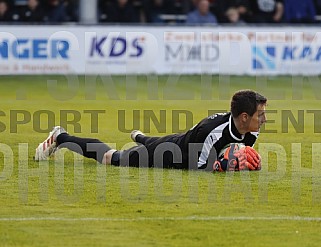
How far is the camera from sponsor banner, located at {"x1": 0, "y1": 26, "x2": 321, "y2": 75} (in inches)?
947

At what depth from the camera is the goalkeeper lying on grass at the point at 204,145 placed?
11086 millimetres

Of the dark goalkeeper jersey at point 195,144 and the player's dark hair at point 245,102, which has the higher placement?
the player's dark hair at point 245,102

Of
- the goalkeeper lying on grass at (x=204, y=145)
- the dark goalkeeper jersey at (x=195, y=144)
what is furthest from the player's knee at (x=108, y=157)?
the dark goalkeeper jersey at (x=195, y=144)

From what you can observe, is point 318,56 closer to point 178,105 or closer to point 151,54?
point 151,54

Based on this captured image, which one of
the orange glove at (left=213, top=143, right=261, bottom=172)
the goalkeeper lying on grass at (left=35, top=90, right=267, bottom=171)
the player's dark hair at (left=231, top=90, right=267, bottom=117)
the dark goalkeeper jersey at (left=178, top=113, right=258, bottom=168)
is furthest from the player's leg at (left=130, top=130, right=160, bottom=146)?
the player's dark hair at (left=231, top=90, right=267, bottom=117)

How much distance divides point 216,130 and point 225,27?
47.4 ft

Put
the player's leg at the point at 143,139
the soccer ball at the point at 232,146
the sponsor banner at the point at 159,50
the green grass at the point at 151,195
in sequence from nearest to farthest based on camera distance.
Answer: the green grass at the point at 151,195 → the soccer ball at the point at 232,146 → the player's leg at the point at 143,139 → the sponsor banner at the point at 159,50

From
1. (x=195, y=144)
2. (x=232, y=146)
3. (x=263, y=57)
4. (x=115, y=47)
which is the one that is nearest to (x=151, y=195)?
(x=195, y=144)

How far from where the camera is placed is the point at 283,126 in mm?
17031

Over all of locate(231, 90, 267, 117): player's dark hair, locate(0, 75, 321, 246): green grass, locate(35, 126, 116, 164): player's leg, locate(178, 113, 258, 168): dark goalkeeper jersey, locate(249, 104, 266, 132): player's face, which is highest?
locate(231, 90, 267, 117): player's dark hair

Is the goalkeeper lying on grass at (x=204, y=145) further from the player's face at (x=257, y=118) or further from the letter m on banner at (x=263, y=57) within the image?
the letter m on banner at (x=263, y=57)

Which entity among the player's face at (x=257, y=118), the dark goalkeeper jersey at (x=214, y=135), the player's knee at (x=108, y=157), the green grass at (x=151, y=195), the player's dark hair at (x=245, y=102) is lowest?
the green grass at (x=151, y=195)

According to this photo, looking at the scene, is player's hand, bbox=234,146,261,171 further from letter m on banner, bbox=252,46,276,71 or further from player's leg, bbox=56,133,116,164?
letter m on banner, bbox=252,46,276,71

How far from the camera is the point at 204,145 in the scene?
11.1 meters
